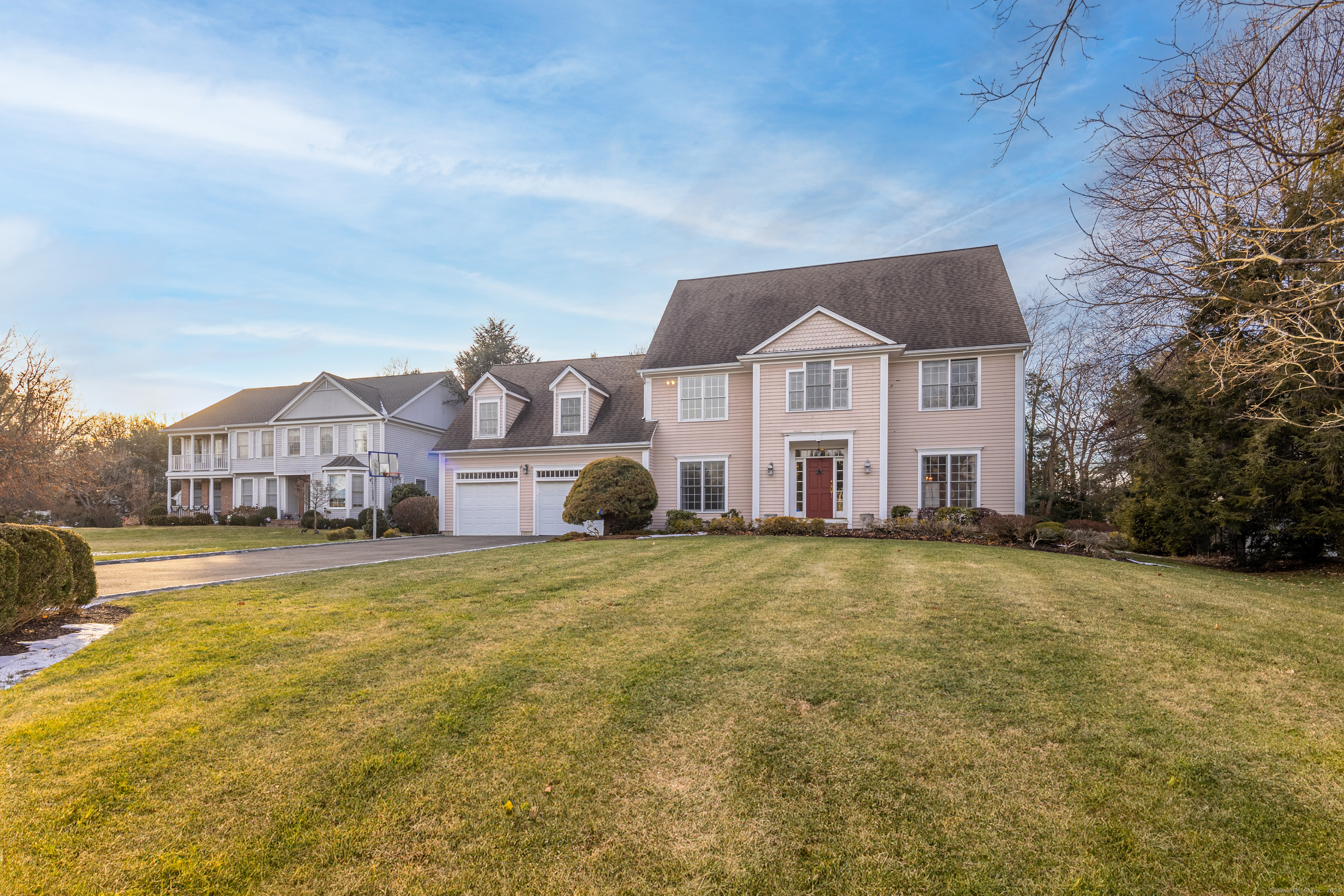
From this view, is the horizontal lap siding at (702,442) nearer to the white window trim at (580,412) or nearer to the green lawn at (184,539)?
the white window trim at (580,412)

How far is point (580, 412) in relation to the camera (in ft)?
→ 71.6

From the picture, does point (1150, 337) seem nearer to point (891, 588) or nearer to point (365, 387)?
point (891, 588)

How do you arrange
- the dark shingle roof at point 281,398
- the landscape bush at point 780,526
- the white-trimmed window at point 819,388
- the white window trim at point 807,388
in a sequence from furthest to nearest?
the dark shingle roof at point 281,398 → the white-trimmed window at point 819,388 → the white window trim at point 807,388 → the landscape bush at point 780,526

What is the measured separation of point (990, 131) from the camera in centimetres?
480

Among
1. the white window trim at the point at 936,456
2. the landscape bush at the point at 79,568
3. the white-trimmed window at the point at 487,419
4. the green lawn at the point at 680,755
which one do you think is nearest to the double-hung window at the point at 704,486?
the white window trim at the point at 936,456

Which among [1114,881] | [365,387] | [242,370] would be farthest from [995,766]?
[242,370]

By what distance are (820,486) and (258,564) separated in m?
14.8

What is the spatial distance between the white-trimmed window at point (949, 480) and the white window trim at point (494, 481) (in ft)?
44.3

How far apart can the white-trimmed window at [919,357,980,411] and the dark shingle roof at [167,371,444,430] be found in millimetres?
24111

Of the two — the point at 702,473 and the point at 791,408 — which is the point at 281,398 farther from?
the point at 791,408

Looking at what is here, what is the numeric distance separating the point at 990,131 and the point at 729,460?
1522cm

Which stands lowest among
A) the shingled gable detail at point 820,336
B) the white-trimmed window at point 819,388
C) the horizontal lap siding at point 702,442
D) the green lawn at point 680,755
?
the green lawn at point 680,755

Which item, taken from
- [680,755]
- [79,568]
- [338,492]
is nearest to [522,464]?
[338,492]

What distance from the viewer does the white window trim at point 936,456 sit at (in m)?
17.4
